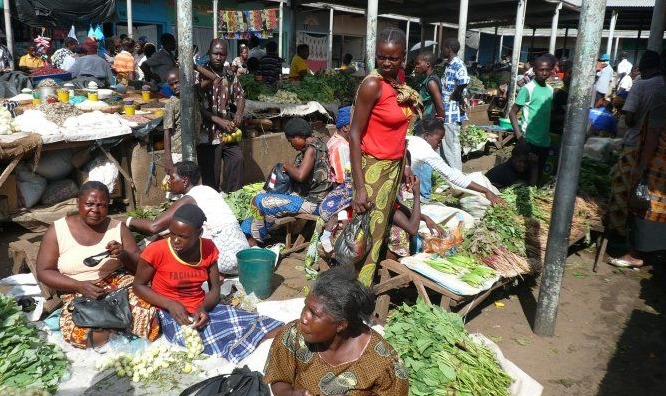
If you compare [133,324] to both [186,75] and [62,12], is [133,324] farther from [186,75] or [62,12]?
[62,12]

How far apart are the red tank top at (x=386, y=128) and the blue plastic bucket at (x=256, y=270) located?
1.34 metres

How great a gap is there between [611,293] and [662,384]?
1489 millimetres

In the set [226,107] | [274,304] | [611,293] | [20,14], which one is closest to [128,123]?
[226,107]

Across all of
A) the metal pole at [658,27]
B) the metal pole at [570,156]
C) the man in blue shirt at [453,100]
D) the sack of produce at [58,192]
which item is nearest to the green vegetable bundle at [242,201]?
the sack of produce at [58,192]

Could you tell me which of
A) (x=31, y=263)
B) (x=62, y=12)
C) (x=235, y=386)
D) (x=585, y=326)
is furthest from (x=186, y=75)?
(x=62, y=12)

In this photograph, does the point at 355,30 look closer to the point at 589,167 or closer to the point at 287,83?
the point at 287,83

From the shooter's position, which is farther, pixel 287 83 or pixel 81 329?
pixel 287 83

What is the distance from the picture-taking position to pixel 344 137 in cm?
499

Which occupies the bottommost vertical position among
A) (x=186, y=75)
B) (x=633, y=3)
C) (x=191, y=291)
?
(x=191, y=291)

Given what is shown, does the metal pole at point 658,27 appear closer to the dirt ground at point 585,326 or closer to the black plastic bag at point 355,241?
the dirt ground at point 585,326

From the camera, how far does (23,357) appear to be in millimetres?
3002

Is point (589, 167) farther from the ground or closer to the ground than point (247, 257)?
farther from the ground

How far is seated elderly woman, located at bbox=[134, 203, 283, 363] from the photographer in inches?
134

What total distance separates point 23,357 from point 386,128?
2573 millimetres
